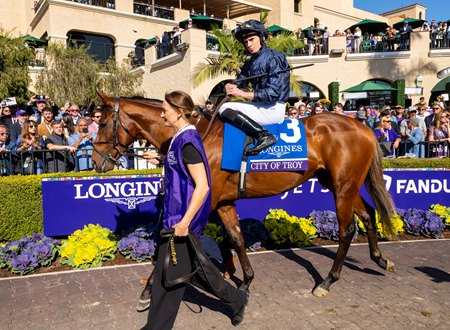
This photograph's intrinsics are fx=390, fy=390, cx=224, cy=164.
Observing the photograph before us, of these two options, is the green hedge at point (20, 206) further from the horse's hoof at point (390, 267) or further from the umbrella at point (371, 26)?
the umbrella at point (371, 26)

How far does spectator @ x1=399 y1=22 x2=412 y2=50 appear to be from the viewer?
25.6 metres

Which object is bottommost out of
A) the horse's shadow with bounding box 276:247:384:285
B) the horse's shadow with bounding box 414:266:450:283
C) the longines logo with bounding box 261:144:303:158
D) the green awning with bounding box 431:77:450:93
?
the horse's shadow with bounding box 276:247:384:285

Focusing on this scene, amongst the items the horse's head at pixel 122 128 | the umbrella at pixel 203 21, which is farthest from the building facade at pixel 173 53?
the horse's head at pixel 122 128

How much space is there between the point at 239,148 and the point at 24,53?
2145 centimetres

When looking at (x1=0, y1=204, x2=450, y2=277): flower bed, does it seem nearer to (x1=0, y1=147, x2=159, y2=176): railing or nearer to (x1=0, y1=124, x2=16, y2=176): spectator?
(x1=0, y1=147, x2=159, y2=176): railing

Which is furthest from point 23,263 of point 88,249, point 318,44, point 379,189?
point 318,44

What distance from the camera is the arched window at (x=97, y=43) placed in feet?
94.8

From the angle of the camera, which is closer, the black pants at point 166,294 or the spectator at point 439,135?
the black pants at point 166,294

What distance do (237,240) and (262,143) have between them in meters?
1.17

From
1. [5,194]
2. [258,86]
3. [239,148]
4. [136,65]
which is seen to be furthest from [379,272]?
[136,65]

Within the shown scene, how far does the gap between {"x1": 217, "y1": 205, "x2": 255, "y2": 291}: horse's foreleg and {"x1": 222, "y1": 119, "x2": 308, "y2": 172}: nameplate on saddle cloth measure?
23.2 inches

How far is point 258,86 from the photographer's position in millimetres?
4562

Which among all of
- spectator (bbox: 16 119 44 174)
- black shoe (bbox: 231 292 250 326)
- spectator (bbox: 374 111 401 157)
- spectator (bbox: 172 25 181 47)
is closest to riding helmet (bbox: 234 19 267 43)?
black shoe (bbox: 231 292 250 326)

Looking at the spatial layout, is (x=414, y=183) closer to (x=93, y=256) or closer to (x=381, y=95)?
(x=93, y=256)
